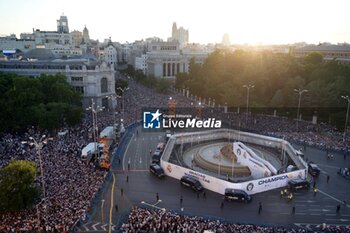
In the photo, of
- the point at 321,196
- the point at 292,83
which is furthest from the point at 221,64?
the point at 321,196

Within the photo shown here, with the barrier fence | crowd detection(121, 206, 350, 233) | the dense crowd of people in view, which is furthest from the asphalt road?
the dense crowd of people

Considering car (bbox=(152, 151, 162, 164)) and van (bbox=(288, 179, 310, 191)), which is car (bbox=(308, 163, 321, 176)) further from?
car (bbox=(152, 151, 162, 164))

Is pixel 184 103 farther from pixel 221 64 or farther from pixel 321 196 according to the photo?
pixel 321 196

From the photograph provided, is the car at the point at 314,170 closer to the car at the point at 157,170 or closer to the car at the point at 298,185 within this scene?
the car at the point at 298,185

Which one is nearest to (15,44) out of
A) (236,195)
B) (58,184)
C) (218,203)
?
(58,184)

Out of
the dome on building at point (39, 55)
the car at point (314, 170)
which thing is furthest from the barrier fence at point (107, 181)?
the dome on building at point (39, 55)

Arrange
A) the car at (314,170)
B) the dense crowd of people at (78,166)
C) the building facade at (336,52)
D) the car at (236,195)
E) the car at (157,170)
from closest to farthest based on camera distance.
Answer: the dense crowd of people at (78,166)
the car at (236,195)
the car at (157,170)
the car at (314,170)
the building facade at (336,52)

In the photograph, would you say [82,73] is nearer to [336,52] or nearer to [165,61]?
[165,61]
